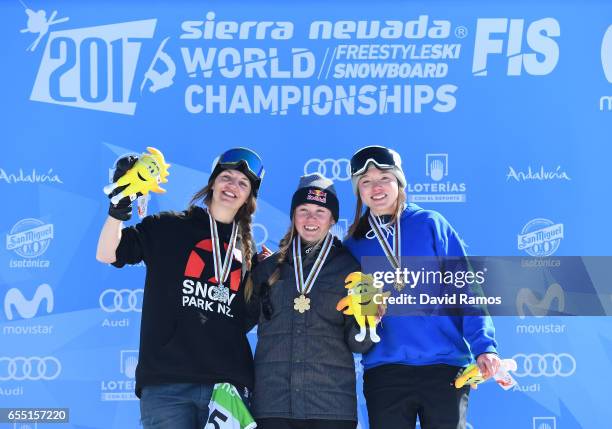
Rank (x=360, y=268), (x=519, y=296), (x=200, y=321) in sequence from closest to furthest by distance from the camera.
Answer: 1. (x=200, y=321)
2. (x=360, y=268)
3. (x=519, y=296)

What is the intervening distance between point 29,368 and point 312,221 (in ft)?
7.09

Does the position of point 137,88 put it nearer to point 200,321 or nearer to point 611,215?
point 200,321

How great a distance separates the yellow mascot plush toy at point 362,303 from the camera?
2838mm

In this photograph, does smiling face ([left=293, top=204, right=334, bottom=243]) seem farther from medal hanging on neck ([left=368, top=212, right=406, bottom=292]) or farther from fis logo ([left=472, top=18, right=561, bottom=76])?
fis logo ([left=472, top=18, right=561, bottom=76])

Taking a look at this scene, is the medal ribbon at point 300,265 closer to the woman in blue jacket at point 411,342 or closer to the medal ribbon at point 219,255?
the woman in blue jacket at point 411,342

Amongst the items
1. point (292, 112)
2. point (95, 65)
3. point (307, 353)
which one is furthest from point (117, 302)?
point (307, 353)

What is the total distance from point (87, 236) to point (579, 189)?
283 centimetres

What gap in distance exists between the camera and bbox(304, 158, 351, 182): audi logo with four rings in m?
Answer: 4.36

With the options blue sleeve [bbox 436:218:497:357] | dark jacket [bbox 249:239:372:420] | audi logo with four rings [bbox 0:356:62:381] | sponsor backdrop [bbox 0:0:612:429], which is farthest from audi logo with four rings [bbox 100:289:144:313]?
blue sleeve [bbox 436:218:497:357]

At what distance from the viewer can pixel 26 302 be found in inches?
171

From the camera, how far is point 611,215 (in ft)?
14.2

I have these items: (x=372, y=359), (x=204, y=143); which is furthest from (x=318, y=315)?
(x=204, y=143)

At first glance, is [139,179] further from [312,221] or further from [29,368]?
Answer: [29,368]

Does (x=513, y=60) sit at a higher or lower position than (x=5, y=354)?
higher
